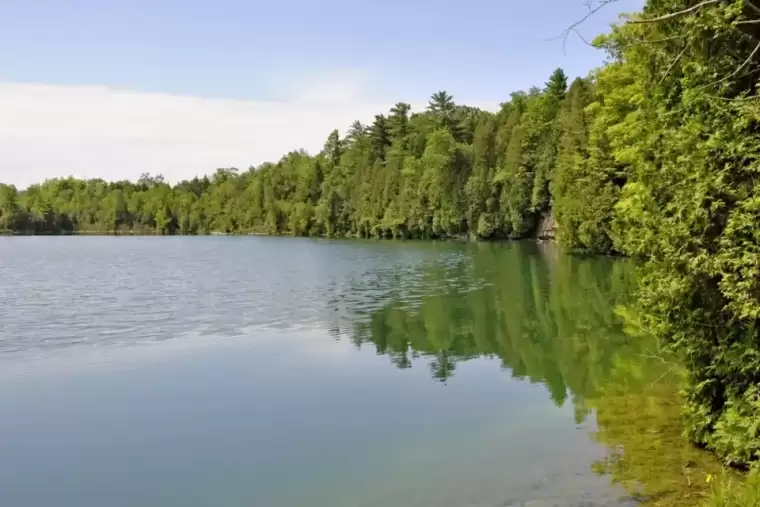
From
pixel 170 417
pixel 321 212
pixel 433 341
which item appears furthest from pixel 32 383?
pixel 321 212

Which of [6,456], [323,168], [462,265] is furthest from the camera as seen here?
[323,168]

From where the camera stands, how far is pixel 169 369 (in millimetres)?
15445

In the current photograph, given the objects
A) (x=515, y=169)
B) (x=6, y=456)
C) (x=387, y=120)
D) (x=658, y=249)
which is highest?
(x=387, y=120)

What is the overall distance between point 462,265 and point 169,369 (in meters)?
30.8

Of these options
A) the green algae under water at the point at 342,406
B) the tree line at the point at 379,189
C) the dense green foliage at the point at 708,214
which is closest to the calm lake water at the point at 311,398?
the green algae under water at the point at 342,406

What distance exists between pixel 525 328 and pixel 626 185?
5816 millimetres

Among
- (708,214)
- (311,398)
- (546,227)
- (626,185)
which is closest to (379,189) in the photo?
(546,227)

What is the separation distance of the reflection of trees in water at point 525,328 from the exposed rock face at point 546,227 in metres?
33.7

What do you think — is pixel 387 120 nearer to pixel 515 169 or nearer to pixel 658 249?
pixel 515 169

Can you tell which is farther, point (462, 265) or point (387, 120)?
point (387, 120)

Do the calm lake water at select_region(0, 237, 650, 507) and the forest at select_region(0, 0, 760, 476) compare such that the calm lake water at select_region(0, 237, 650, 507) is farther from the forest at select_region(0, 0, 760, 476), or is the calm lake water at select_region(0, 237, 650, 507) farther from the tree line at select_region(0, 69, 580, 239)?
the tree line at select_region(0, 69, 580, 239)

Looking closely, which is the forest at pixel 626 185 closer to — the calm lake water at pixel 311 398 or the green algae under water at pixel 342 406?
the green algae under water at pixel 342 406

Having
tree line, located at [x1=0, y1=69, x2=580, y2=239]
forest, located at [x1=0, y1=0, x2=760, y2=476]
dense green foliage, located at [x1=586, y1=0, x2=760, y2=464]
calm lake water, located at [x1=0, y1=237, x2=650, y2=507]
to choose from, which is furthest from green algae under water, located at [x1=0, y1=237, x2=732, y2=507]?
tree line, located at [x1=0, y1=69, x2=580, y2=239]

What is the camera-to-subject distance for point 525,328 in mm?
20406
